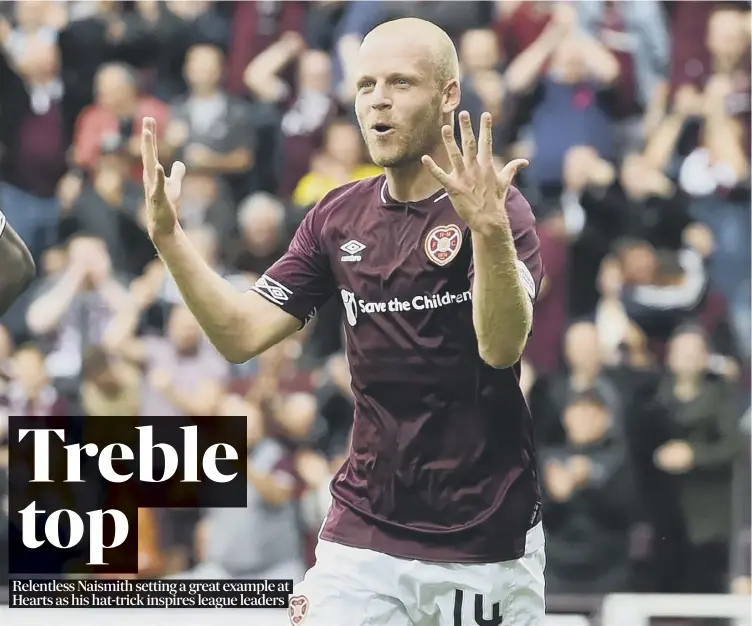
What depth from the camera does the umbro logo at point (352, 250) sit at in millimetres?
2607

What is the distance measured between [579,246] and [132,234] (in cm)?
150

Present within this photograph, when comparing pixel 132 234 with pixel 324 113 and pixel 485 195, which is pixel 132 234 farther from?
pixel 485 195

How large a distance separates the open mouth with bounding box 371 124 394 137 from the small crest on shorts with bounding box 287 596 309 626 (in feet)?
3.34

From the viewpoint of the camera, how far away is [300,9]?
4.06 metres

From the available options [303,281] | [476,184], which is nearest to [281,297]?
[303,281]

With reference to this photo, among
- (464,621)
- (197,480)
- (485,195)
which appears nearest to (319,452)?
(197,480)

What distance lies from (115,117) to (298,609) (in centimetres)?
206

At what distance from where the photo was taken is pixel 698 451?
382 cm

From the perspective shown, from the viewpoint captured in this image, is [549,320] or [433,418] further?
[549,320]

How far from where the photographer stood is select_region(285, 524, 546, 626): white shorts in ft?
8.19

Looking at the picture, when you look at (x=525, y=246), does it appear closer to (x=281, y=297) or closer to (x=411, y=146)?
(x=411, y=146)

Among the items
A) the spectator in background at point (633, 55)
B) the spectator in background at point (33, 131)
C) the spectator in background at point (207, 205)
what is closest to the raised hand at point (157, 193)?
the spectator in background at point (207, 205)

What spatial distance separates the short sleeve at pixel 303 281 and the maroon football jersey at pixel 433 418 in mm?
165

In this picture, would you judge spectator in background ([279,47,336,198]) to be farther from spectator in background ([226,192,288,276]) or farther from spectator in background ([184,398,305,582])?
spectator in background ([184,398,305,582])
